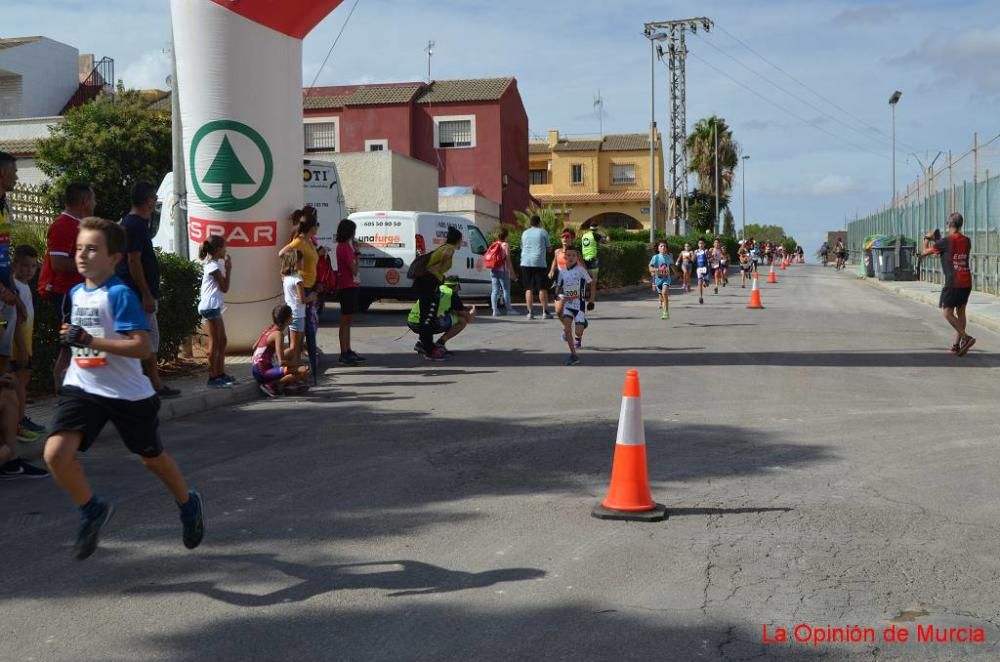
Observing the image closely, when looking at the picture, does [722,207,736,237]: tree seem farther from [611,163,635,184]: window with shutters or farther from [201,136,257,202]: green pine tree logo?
[201,136,257,202]: green pine tree logo

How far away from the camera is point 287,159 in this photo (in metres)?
13.8

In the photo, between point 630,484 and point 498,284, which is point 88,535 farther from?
point 498,284

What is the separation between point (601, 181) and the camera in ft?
235

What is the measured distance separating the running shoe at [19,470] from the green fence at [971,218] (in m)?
25.4

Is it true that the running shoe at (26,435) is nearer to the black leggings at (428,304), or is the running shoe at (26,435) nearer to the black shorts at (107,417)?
the black shorts at (107,417)

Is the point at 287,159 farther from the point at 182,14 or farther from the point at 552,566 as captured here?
the point at 552,566

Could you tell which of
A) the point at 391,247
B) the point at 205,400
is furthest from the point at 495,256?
the point at 205,400

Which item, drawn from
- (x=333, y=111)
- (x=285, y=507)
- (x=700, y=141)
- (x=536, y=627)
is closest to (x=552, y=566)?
(x=536, y=627)

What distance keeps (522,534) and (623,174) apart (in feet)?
222

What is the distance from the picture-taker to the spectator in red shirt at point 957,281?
47.0 feet

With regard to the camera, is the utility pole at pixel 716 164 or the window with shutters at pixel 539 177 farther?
the window with shutters at pixel 539 177

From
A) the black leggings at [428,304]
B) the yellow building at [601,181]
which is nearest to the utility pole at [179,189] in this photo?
the black leggings at [428,304]

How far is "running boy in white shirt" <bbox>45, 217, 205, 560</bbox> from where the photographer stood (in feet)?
15.7

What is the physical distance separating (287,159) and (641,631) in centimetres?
1068
